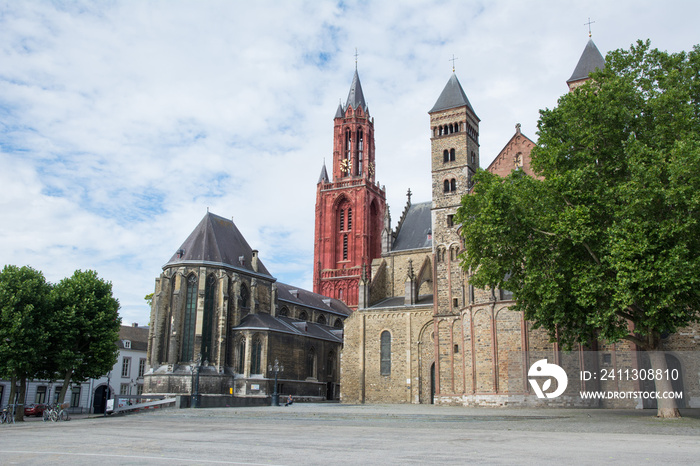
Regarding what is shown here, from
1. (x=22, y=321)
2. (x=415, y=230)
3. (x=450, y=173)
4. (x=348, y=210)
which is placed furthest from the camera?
(x=348, y=210)

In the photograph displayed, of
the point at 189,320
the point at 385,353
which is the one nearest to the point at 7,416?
the point at 189,320

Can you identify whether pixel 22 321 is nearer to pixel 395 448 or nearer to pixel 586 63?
pixel 395 448

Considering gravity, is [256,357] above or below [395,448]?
above

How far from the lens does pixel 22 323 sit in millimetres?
32625

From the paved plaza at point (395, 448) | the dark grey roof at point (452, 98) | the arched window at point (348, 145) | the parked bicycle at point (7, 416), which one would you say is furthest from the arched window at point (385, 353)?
the arched window at point (348, 145)

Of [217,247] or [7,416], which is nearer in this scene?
[7,416]

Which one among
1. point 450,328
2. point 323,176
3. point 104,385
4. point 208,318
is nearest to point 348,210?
point 323,176

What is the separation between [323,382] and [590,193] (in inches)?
1612

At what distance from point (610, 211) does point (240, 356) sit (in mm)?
36610

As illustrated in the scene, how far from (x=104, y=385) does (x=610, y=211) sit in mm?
50372

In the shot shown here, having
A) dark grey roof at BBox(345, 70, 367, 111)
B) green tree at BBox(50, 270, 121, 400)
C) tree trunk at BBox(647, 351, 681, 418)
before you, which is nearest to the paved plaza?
tree trunk at BBox(647, 351, 681, 418)

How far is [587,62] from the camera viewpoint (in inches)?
1631

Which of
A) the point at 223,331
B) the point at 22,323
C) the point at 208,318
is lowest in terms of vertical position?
the point at 22,323

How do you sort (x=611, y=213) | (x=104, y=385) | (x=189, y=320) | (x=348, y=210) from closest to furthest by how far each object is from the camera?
(x=611, y=213) < (x=189, y=320) < (x=104, y=385) < (x=348, y=210)
